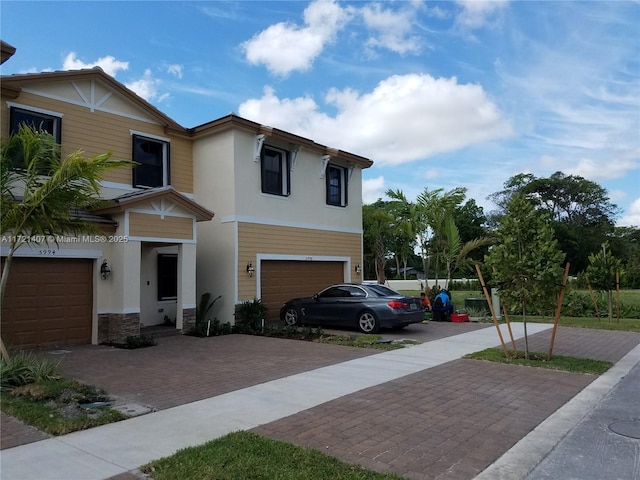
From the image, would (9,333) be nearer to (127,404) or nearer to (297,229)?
(127,404)

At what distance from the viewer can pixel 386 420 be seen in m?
5.76

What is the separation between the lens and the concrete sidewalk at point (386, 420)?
14.9ft

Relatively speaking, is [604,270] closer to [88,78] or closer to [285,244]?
[285,244]

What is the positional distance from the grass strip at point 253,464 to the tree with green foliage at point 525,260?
19.0 ft

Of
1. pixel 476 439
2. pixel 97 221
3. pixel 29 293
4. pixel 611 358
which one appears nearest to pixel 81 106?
→ pixel 97 221

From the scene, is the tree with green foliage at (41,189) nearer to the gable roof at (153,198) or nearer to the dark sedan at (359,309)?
the gable roof at (153,198)

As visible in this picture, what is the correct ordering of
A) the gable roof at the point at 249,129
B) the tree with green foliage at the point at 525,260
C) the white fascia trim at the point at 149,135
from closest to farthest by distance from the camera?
1. the tree with green foliage at the point at 525,260
2. the white fascia trim at the point at 149,135
3. the gable roof at the point at 249,129

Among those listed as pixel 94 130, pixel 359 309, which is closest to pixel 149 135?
pixel 94 130

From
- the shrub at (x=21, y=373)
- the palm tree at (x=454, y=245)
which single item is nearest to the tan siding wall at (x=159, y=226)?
the shrub at (x=21, y=373)

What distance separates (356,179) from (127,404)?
14845 millimetres

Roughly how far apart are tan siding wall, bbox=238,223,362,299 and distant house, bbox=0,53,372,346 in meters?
0.04

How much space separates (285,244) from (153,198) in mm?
5416

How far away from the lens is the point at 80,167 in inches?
301

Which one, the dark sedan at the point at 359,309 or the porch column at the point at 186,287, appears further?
the porch column at the point at 186,287
